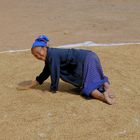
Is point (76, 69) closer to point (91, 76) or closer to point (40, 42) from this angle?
point (91, 76)

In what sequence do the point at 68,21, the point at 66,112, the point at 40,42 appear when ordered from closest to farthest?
the point at 66,112
the point at 40,42
the point at 68,21

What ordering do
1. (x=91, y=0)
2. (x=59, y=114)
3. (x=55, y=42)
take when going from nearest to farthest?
1. (x=59, y=114)
2. (x=55, y=42)
3. (x=91, y=0)

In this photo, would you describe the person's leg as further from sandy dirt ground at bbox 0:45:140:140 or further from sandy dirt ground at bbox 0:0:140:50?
sandy dirt ground at bbox 0:0:140:50

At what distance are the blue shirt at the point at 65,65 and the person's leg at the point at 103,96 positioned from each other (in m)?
0.20

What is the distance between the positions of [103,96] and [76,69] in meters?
0.41

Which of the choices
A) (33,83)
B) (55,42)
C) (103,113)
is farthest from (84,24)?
(103,113)

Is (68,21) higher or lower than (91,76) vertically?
lower

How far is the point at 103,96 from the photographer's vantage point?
4.52 metres

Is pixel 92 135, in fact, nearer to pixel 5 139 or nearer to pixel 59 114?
pixel 59 114

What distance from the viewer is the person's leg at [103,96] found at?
451 cm

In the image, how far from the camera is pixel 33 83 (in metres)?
4.93

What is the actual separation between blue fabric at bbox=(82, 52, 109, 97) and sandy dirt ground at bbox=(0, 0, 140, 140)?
4.9 inches

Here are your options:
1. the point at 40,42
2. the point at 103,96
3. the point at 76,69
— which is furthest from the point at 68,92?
the point at 40,42

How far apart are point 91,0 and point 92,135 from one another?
8785 millimetres
